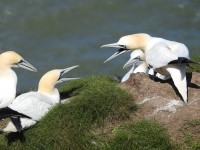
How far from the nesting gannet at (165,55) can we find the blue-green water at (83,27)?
962 centimetres

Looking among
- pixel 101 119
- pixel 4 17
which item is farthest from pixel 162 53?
pixel 4 17

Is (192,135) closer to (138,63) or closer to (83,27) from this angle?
(138,63)

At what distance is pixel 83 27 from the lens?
23.2 meters

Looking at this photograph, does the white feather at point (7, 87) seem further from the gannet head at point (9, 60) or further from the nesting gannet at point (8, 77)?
the gannet head at point (9, 60)

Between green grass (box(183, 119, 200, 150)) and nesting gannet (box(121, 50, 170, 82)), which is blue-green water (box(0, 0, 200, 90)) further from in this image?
green grass (box(183, 119, 200, 150))

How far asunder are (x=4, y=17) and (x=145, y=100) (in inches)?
609

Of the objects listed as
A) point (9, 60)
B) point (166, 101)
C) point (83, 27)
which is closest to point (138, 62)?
point (9, 60)

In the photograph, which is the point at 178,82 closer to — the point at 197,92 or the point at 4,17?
the point at 197,92

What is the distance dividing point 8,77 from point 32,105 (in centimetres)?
96

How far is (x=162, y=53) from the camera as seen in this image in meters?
9.68

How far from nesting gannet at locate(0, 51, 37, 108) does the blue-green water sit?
9188 millimetres

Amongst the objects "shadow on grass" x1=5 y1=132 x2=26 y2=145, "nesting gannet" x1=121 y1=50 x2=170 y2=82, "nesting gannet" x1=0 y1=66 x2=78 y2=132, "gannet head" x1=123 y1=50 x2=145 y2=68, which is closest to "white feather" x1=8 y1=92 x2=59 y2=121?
"nesting gannet" x1=0 y1=66 x2=78 y2=132

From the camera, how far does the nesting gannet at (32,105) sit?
898cm

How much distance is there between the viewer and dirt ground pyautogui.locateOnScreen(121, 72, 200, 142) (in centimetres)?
870
